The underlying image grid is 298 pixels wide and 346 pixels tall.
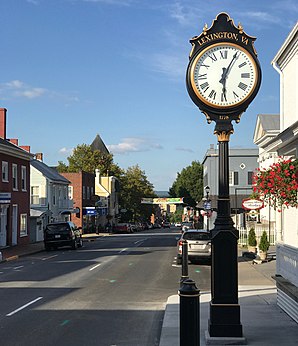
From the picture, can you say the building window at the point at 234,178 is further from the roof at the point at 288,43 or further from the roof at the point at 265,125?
the roof at the point at 288,43

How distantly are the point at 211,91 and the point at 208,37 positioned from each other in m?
0.82

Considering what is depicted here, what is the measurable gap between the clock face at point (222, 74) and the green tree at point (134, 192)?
84.5 m

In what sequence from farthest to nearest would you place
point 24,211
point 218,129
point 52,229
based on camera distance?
point 24,211, point 52,229, point 218,129

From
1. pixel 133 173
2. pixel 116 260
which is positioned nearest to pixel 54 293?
pixel 116 260

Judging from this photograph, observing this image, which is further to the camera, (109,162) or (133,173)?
(133,173)

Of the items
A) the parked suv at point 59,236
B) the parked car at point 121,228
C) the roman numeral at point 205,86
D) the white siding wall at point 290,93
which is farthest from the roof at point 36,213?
the roman numeral at point 205,86

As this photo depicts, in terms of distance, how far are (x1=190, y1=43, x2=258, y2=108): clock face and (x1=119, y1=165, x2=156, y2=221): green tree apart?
84.5 metres

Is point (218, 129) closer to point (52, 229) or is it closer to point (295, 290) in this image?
point (295, 290)

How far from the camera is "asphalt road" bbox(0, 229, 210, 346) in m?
9.52

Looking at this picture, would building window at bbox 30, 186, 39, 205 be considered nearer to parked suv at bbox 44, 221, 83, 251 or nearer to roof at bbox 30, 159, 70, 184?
roof at bbox 30, 159, 70, 184

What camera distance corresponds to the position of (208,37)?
8188 millimetres

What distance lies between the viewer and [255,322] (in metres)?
9.61

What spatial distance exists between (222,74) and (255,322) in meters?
4.42

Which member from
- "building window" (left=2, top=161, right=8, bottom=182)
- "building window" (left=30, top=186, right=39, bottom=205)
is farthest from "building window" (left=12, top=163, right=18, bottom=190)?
"building window" (left=30, top=186, right=39, bottom=205)
